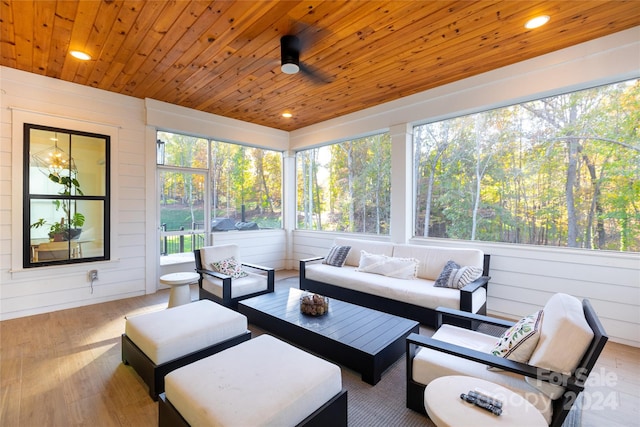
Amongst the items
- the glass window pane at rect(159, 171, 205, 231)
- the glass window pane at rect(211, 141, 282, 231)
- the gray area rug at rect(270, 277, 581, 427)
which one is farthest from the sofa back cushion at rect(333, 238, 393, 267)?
the glass window pane at rect(159, 171, 205, 231)

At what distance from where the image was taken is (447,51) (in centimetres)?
316

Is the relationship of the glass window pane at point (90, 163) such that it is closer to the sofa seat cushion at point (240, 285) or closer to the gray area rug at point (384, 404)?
the sofa seat cushion at point (240, 285)

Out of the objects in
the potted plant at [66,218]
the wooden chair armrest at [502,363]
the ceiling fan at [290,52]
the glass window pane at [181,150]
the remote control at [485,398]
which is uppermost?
the ceiling fan at [290,52]

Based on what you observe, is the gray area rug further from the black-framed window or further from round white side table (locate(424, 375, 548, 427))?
the black-framed window

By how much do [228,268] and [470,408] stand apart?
3.36 metres

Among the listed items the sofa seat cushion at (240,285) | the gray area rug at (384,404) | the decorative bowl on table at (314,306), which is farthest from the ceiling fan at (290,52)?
the gray area rug at (384,404)

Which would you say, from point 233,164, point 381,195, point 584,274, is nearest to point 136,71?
point 233,164

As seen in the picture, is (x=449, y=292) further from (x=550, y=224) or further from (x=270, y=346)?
(x=270, y=346)

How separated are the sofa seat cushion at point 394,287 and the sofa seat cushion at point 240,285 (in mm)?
849

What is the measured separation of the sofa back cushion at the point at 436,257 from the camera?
141 inches

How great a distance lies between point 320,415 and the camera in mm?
1574

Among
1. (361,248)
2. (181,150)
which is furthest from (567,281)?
(181,150)

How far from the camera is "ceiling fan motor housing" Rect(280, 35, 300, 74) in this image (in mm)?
2842

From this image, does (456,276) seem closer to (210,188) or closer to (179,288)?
(179,288)
